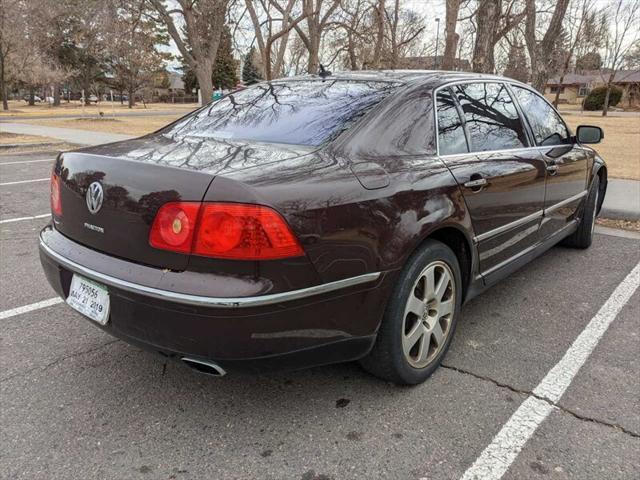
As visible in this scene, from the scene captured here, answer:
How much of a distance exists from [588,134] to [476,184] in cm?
217

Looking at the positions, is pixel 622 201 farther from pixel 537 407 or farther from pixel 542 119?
pixel 537 407

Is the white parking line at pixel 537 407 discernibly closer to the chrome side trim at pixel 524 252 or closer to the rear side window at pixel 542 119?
the chrome side trim at pixel 524 252

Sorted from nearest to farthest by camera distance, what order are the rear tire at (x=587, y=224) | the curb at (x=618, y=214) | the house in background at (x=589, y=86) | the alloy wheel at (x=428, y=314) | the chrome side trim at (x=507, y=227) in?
the alloy wheel at (x=428, y=314), the chrome side trim at (x=507, y=227), the rear tire at (x=587, y=224), the curb at (x=618, y=214), the house in background at (x=589, y=86)

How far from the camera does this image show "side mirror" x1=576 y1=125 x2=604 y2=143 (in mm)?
4363

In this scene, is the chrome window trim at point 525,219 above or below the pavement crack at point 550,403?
above

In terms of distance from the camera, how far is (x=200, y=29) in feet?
63.0

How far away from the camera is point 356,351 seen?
2.28 m

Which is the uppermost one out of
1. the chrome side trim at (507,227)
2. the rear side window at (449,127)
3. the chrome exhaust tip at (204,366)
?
the rear side window at (449,127)

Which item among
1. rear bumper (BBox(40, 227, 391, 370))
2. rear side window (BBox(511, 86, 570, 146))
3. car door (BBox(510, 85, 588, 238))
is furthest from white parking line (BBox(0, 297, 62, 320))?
rear side window (BBox(511, 86, 570, 146))

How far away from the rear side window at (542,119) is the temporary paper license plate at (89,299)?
3056 millimetres

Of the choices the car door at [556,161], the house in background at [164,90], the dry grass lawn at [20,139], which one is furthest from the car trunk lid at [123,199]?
the house in background at [164,90]

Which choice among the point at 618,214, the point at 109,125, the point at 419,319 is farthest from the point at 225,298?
the point at 109,125

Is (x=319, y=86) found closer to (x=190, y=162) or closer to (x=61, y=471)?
(x=190, y=162)

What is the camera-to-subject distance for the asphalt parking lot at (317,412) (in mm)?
2076
